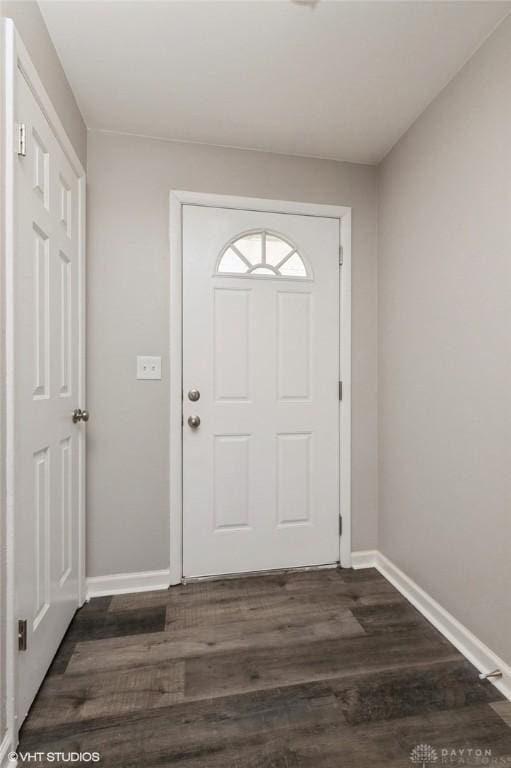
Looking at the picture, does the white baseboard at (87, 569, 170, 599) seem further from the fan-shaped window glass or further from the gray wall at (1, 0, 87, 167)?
the gray wall at (1, 0, 87, 167)

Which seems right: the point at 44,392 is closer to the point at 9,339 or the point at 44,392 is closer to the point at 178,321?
the point at 9,339

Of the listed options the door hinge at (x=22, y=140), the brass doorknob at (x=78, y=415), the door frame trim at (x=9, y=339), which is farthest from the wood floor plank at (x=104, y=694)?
the door hinge at (x=22, y=140)

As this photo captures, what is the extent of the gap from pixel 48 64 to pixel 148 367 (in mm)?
1254

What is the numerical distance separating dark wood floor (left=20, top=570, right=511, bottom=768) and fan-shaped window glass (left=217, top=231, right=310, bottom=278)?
170cm

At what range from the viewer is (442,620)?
1.65 metres

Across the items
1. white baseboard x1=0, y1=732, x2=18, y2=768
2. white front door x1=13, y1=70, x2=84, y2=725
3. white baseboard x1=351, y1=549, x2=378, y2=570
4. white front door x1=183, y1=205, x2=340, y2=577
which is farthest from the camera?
white baseboard x1=351, y1=549, x2=378, y2=570

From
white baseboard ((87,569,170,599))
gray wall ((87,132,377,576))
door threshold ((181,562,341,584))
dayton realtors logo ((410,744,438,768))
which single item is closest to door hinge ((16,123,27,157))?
gray wall ((87,132,377,576))

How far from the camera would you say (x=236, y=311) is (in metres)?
2.07

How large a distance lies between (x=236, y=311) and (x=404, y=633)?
5.58ft

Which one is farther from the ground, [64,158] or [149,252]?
[64,158]

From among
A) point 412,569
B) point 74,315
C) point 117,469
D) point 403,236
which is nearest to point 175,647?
point 117,469

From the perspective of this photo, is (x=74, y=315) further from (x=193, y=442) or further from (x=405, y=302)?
(x=405, y=302)

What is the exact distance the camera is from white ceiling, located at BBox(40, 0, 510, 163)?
1.32m

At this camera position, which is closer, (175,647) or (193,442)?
(175,647)
